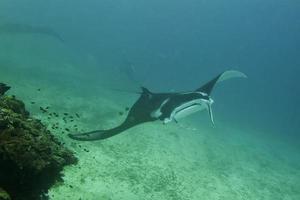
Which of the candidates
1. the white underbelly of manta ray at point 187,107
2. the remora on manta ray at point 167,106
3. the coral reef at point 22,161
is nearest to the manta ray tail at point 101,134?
the remora on manta ray at point 167,106

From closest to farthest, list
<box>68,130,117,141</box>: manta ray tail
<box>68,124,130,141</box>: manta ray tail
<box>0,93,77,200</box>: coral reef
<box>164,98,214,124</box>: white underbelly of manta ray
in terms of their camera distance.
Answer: <box>0,93,77,200</box>: coral reef
<box>164,98,214,124</box>: white underbelly of manta ray
<box>68,124,130,141</box>: manta ray tail
<box>68,130,117,141</box>: manta ray tail

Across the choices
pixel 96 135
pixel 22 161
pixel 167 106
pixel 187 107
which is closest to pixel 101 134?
pixel 96 135

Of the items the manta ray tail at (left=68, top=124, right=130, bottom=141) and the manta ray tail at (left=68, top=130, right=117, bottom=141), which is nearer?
the manta ray tail at (left=68, top=124, right=130, bottom=141)

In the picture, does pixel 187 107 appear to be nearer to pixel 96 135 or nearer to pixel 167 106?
pixel 167 106

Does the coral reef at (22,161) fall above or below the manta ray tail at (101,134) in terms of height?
above

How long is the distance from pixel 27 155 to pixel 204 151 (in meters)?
9.53

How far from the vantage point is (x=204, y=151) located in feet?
48.4

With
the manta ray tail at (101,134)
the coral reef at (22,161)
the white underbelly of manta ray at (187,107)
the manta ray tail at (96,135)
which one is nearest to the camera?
the coral reef at (22,161)

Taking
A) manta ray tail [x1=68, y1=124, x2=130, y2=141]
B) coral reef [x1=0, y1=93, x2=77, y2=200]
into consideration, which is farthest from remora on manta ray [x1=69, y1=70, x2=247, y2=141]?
coral reef [x1=0, y1=93, x2=77, y2=200]

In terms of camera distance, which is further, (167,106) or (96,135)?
(96,135)

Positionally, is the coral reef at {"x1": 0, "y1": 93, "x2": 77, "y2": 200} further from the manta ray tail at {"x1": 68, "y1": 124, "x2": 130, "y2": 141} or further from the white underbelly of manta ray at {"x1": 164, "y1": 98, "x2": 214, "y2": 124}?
the white underbelly of manta ray at {"x1": 164, "y1": 98, "x2": 214, "y2": 124}

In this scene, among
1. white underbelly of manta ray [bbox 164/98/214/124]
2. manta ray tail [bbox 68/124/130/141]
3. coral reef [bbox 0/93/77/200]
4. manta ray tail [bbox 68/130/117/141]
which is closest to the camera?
coral reef [bbox 0/93/77/200]

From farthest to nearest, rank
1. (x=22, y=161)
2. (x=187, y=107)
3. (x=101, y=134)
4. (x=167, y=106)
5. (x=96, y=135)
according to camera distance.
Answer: (x=96, y=135) < (x=101, y=134) < (x=167, y=106) < (x=187, y=107) < (x=22, y=161)

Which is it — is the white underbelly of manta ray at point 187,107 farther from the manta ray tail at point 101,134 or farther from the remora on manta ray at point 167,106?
the manta ray tail at point 101,134
